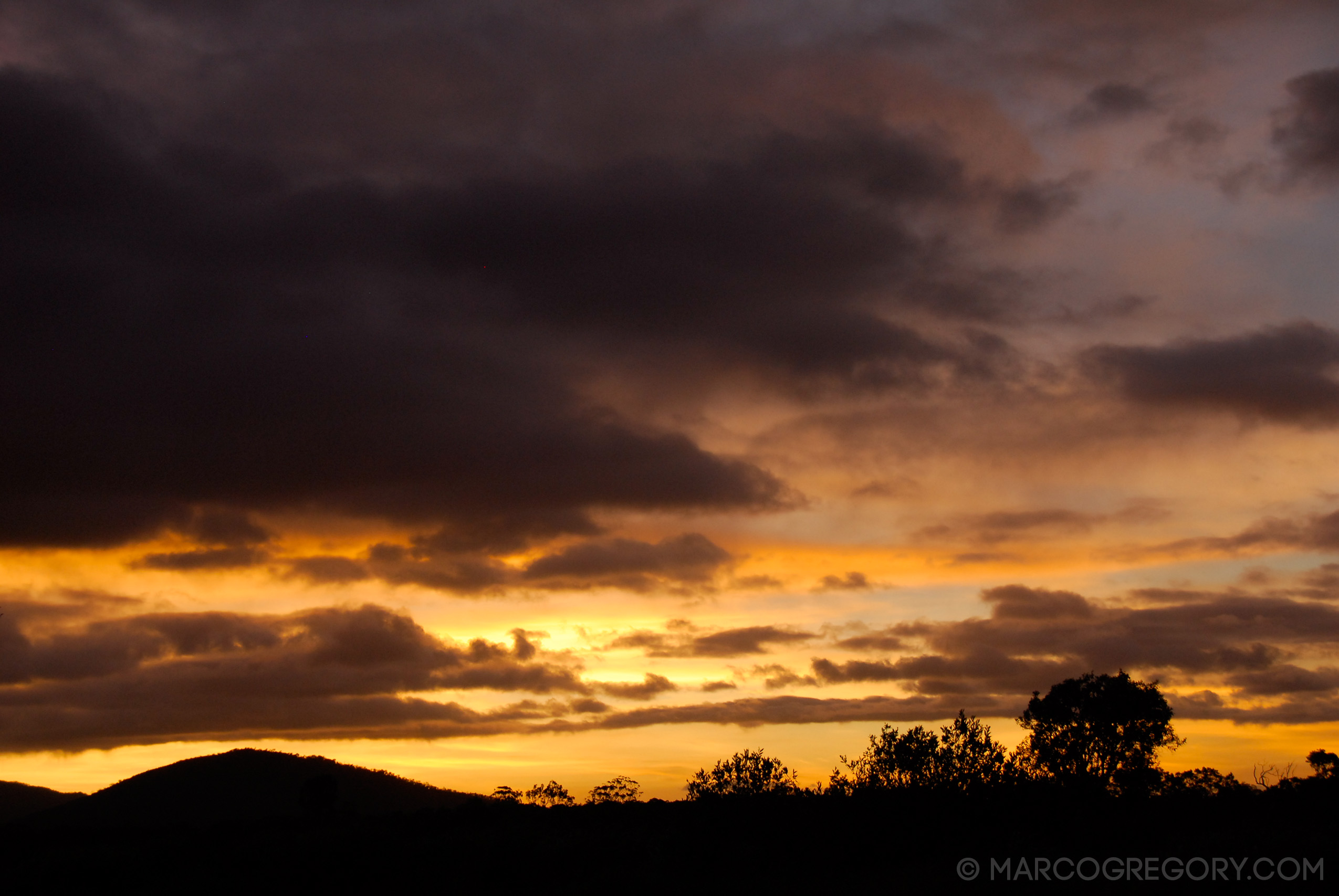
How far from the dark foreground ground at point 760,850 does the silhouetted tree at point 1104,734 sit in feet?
48.9

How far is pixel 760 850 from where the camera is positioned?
59.1 metres

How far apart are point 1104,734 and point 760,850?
35488 mm

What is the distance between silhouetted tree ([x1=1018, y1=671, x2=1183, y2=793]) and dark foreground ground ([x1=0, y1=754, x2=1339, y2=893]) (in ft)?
48.9

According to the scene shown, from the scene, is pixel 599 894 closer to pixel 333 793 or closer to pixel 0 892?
pixel 0 892

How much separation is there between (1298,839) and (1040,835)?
1567cm

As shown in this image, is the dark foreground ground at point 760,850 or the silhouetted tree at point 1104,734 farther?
the silhouetted tree at point 1104,734

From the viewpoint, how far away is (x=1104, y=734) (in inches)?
3152

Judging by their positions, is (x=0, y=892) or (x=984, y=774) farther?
(x=984, y=774)

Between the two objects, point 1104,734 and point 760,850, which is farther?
point 1104,734

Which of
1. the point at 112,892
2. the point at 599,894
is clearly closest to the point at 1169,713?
the point at 599,894

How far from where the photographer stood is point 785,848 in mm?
59031

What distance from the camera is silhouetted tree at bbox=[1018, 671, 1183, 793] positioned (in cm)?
A: 7800

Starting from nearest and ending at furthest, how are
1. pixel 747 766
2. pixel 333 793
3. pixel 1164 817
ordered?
pixel 1164 817
pixel 747 766
pixel 333 793

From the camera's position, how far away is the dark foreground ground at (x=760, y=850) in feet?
142
